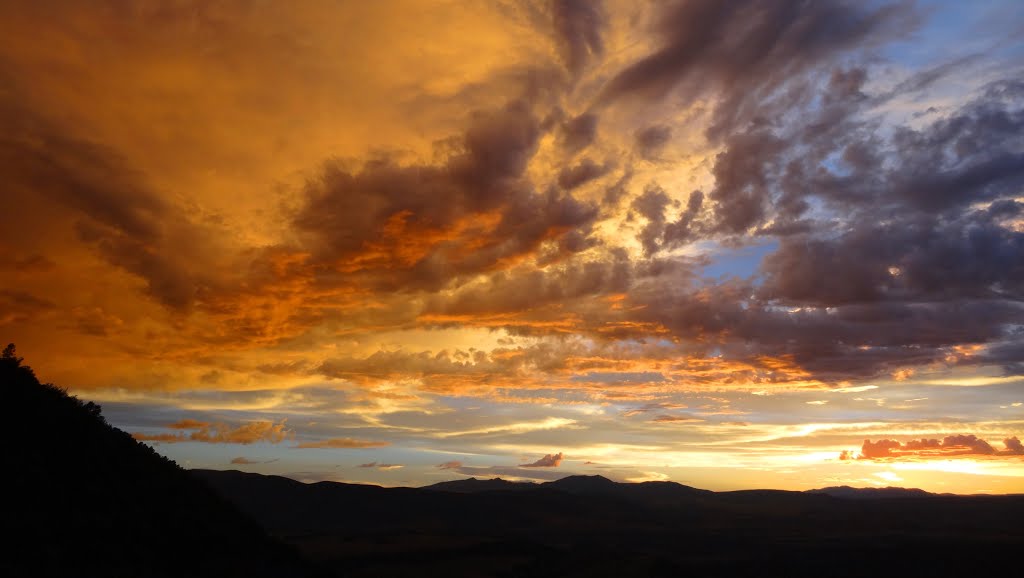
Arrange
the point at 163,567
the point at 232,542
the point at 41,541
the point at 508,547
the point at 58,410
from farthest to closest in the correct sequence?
1. the point at 508,547
2. the point at 58,410
3. the point at 232,542
4. the point at 163,567
5. the point at 41,541

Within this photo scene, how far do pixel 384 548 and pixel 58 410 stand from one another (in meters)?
133

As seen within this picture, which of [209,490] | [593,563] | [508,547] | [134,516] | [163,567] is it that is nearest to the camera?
[163,567]

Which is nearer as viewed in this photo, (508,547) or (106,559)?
(106,559)

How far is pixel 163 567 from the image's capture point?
102ft

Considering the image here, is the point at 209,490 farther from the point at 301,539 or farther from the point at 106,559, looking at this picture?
the point at 301,539

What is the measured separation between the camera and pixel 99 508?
108 feet

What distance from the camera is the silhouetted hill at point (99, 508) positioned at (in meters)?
27.8

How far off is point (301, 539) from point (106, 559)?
539ft

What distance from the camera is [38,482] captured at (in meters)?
31.6

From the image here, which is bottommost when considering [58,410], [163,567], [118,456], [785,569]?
[785,569]

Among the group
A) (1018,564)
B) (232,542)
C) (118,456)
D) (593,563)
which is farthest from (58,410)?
(1018,564)

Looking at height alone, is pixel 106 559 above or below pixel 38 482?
below

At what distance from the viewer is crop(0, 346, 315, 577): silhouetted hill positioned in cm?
2777

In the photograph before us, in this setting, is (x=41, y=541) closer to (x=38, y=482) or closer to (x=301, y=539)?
(x=38, y=482)
